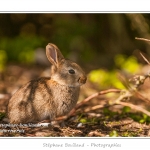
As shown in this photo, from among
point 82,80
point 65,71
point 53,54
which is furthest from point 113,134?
point 53,54

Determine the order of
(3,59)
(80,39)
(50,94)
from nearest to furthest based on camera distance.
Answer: (50,94) → (3,59) → (80,39)

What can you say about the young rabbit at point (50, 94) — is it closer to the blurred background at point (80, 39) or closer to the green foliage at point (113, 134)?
the green foliage at point (113, 134)

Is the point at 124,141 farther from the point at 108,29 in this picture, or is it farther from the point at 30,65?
the point at 108,29

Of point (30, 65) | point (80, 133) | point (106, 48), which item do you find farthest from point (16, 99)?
point (106, 48)

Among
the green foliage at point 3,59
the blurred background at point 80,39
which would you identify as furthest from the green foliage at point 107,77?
the green foliage at point 3,59

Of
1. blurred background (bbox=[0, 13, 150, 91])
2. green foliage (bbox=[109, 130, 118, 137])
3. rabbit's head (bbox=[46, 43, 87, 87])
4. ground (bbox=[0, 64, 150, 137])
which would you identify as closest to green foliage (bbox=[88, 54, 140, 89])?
blurred background (bbox=[0, 13, 150, 91])

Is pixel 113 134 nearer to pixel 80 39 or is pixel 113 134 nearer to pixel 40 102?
pixel 40 102
